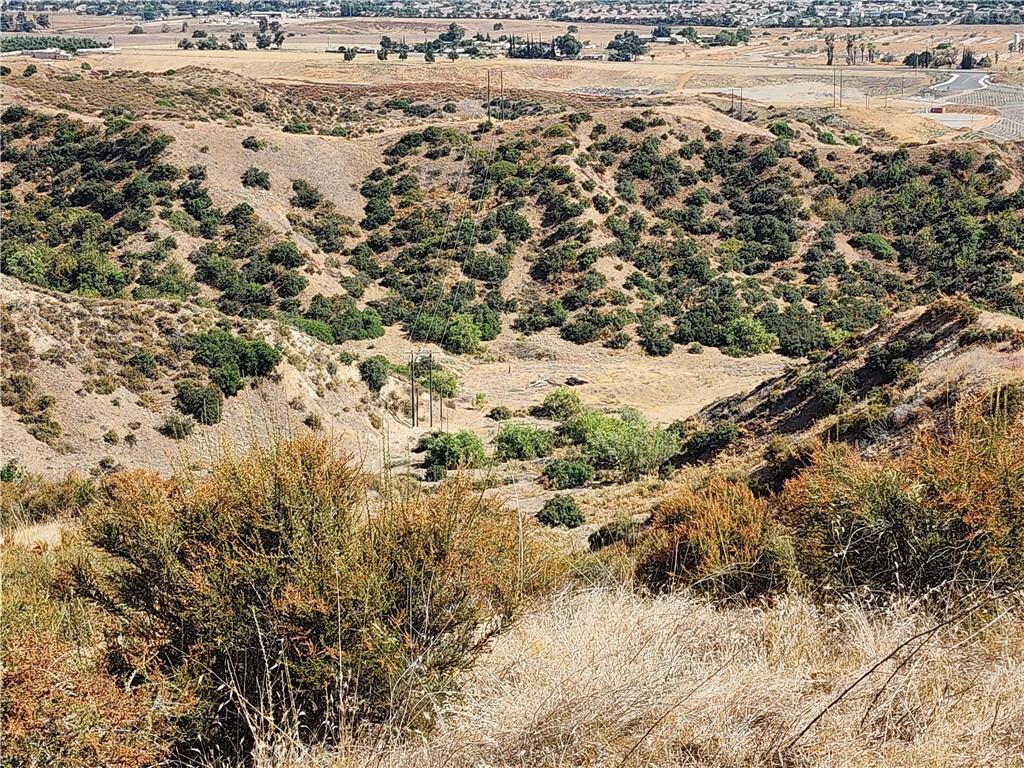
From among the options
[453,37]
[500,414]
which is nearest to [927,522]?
[500,414]

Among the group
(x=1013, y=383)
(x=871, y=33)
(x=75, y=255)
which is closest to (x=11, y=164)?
(x=75, y=255)

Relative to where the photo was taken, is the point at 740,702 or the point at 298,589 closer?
the point at 740,702

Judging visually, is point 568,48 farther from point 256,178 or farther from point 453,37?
point 256,178

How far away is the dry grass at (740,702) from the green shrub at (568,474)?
20380 millimetres

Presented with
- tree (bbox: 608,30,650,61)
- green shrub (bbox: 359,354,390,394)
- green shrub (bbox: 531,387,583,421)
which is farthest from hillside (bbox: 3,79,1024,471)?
tree (bbox: 608,30,650,61)

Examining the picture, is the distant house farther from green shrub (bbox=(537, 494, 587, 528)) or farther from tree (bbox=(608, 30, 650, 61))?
green shrub (bbox=(537, 494, 587, 528))

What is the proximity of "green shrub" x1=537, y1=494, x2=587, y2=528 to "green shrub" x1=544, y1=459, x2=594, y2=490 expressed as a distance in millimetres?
3912

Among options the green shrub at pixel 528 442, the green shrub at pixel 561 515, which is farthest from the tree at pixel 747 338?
the green shrub at pixel 561 515

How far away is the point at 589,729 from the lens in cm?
454

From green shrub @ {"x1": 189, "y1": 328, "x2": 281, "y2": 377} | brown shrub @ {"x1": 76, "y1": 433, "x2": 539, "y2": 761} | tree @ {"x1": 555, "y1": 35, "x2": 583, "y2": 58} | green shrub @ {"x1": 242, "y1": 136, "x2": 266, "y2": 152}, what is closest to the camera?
brown shrub @ {"x1": 76, "y1": 433, "x2": 539, "y2": 761}

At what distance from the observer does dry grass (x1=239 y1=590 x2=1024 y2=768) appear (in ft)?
14.3

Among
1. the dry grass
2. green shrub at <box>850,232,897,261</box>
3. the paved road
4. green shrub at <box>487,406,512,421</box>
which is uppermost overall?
the paved road

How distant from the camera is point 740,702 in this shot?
186 inches

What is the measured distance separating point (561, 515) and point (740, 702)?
1682 cm
